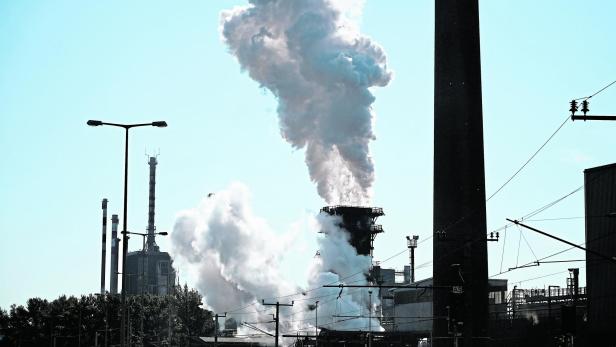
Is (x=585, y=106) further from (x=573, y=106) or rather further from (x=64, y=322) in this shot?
(x=64, y=322)

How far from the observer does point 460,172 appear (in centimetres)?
9219

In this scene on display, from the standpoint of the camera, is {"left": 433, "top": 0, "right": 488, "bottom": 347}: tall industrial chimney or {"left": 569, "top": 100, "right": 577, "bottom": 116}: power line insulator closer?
{"left": 569, "top": 100, "right": 577, "bottom": 116}: power line insulator

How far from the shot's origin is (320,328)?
13600 centimetres

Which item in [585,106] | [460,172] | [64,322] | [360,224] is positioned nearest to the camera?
[585,106]

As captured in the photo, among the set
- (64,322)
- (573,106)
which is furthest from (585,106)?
(64,322)

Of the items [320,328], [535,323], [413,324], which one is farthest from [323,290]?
[535,323]

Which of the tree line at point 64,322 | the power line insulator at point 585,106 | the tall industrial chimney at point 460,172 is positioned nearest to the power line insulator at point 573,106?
the power line insulator at point 585,106

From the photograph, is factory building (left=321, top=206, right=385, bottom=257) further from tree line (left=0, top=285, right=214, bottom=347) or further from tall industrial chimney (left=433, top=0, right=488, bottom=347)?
tall industrial chimney (left=433, top=0, right=488, bottom=347)

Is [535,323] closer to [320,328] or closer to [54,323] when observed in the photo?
[320,328]

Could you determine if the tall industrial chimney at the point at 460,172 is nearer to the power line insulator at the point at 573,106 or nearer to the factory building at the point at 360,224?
the factory building at the point at 360,224

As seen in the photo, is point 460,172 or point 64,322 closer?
point 460,172

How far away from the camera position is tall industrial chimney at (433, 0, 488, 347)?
298ft

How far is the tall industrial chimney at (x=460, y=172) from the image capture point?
9094 centimetres

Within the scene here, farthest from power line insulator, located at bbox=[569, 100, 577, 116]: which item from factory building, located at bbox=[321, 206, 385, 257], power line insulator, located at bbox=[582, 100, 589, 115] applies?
factory building, located at bbox=[321, 206, 385, 257]
